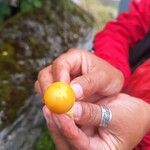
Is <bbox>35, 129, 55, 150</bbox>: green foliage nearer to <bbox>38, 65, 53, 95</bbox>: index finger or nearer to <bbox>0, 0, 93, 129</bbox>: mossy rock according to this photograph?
<bbox>0, 0, 93, 129</bbox>: mossy rock

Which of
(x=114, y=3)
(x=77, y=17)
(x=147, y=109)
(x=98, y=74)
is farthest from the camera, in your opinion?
(x=114, y=3)

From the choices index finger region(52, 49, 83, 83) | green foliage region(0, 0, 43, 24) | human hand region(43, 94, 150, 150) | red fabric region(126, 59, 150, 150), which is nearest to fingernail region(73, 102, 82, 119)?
human hand region(43, 94, 150, 150)

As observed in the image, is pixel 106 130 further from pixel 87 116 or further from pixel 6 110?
pixel 6 110

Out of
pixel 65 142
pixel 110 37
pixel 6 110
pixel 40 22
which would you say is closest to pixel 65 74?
pixel 65 142

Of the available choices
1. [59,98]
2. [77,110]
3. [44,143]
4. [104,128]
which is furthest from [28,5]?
[59,98]

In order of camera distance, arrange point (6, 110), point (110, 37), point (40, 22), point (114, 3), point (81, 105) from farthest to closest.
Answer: point (114, 3) < point (40, 22) < point (6, 110) < point (110, 37) < point (81, 105)

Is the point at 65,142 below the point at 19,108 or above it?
above
